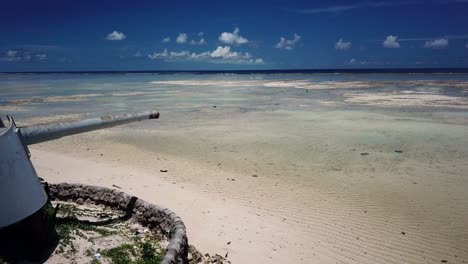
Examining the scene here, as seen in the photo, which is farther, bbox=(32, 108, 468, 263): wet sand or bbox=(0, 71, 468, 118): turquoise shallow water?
bbox=(0, 71, 468, 118): turquoise shallow water

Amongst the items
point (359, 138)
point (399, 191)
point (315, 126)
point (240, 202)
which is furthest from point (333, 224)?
point (315, 126)

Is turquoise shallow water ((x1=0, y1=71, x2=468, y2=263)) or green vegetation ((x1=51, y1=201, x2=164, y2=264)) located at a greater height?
green vegetation ((x1=51, y1=201, x2=164, y2=264))

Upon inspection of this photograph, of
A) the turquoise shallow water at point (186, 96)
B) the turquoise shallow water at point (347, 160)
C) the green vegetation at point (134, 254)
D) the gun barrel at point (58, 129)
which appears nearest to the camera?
the gun barrel at point (58, 129)

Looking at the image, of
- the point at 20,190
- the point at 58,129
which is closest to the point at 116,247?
the point at 20,190

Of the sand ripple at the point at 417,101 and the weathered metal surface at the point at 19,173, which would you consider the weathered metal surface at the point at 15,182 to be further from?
the sand ripple at the point at 417,101

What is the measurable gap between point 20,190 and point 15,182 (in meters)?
0.12

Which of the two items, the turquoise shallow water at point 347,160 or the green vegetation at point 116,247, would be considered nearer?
the green vegetation at point 116,247

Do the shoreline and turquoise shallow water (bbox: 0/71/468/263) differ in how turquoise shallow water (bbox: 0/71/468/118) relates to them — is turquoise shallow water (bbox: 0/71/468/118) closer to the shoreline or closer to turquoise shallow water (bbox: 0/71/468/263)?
turquoise shallow water (bbox: 0/71/468/263)

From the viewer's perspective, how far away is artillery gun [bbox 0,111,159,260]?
14.8 feet

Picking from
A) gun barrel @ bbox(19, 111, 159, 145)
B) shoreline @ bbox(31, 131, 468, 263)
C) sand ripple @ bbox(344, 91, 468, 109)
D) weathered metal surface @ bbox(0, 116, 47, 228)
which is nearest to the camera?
weathered metal surface @ bbox(0, 116, 47, 228)

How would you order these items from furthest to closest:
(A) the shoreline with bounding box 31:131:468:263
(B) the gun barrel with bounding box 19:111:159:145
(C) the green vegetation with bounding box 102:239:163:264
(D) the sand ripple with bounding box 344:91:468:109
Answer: (D) the sand ripple with bounding box 344:91:468:109, (A) the shoreline with bounding box 31:131:468:263, (C) the green vegetation with bounding box 102:239:163:264, (B) the gun barrel with bounding box 19:111:159:145

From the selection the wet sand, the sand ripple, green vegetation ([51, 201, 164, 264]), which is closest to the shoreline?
the wet sand

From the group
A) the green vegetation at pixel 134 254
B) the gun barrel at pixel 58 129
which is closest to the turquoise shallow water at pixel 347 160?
the green vegetation at pixel 134 254

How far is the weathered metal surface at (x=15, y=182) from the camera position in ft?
14.8
